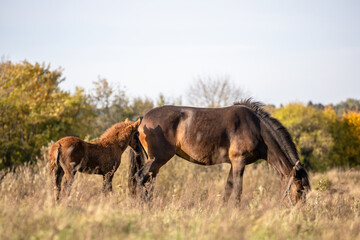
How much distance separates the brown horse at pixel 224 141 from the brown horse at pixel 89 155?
45 cm

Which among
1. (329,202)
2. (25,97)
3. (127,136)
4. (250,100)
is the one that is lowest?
(329,202)

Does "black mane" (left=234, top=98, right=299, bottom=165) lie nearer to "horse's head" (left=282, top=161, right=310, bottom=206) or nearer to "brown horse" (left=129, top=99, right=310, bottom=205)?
"brown horse" (left=129, top=99, right=310, bottom=205)

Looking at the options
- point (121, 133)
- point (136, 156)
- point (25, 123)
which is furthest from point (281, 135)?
point (25, 123)

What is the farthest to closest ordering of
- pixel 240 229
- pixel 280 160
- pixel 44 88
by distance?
pixel 44 88 < pixel 280 160 < pixel 240 229

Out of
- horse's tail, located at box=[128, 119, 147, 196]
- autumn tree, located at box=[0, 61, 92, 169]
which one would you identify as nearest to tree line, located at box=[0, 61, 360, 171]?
autumn tree, located at box=[0, 61, 92, 169]

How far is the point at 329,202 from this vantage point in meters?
6.75

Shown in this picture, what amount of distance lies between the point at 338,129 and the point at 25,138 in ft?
76.8

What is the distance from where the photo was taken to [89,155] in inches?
280

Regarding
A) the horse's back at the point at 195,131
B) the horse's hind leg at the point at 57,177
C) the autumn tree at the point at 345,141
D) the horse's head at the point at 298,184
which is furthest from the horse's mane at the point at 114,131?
the autumn tree at the point at 345,141

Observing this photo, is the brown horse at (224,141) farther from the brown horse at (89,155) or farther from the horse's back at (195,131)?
the brown horse at (89,155)

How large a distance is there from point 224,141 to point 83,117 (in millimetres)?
15495

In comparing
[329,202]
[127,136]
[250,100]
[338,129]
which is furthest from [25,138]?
[338,129]

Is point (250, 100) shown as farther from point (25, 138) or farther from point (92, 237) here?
point (25, 138)

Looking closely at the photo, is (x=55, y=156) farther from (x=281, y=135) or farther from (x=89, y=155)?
(x=281, y=135)
